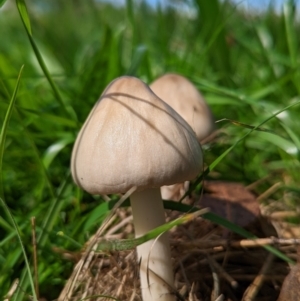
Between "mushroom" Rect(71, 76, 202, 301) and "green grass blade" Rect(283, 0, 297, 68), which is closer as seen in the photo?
"mushroom" Rect(71, 76, 202, 301)

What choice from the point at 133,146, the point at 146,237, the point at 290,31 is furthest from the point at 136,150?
the point at 290,31

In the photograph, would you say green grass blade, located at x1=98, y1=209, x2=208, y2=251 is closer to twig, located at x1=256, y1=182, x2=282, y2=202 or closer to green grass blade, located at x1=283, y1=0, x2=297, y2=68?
twig, located at x1=256, y1=182, x2=282, y2=202

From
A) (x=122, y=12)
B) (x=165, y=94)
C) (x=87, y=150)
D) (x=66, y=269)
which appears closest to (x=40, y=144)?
(x=165, y=94)

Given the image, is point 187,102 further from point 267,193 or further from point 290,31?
point 290,31

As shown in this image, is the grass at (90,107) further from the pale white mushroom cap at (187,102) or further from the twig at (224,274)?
the twig at (224,274)

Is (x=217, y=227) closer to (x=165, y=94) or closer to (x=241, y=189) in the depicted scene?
(x=241, y=189)

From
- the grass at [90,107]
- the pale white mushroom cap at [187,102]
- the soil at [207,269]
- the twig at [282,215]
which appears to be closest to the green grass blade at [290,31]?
the grass at [90,107]

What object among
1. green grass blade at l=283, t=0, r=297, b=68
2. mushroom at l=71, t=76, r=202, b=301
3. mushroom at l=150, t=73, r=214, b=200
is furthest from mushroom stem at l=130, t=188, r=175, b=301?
green grass blade at l=283, t=0, r=297, b=68
